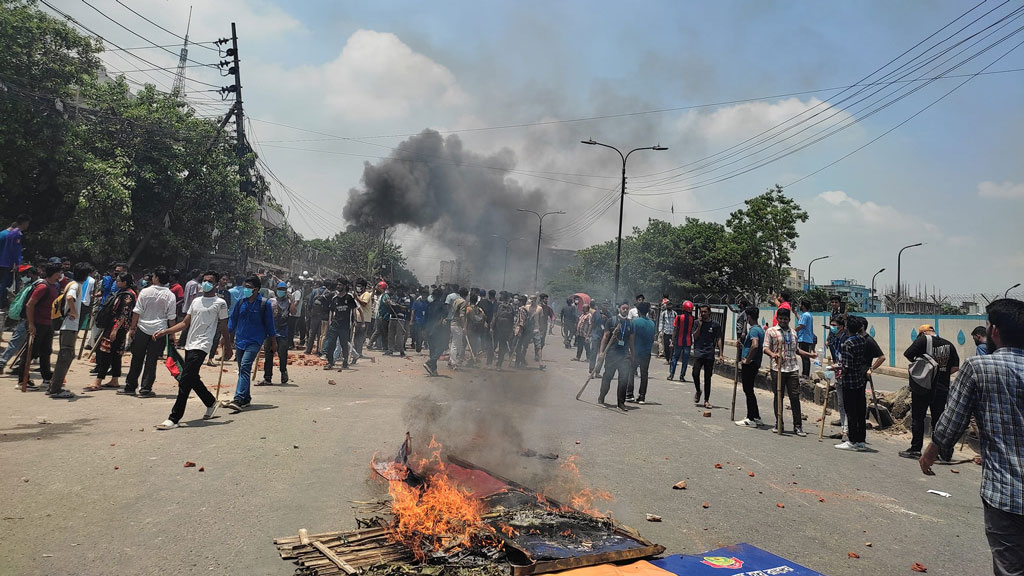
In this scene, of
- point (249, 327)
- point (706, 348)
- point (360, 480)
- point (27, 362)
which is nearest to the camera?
point (360, 480)

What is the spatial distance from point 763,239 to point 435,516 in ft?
121

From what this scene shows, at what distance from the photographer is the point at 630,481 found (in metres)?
5.70

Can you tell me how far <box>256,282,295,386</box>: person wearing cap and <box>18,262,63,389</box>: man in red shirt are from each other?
2.69 m

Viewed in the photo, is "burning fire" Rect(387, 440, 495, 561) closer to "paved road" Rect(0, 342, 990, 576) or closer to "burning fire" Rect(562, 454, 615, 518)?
"paved road" Rect(0, 342, 990, 576)

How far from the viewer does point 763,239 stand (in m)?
37.0

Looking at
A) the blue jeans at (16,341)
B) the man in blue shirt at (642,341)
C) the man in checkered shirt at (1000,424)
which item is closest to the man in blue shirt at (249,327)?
the blue jeans at (16,341)

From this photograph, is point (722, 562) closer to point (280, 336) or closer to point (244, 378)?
point (244, 378)

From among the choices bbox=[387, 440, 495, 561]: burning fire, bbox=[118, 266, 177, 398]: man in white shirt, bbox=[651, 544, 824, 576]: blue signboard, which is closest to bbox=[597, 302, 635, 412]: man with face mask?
bbox=[387, 440, 495, 561]: burning fire

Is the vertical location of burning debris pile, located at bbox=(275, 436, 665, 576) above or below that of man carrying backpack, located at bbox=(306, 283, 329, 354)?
below

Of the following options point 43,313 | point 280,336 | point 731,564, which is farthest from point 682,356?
point 43,313

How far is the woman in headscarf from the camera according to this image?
854 cm

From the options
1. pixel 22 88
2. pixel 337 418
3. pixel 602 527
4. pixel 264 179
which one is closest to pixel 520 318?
pixel 337 418

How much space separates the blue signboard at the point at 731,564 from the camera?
3664mm

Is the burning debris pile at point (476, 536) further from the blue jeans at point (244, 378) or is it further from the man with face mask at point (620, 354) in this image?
the man with face mask at point (620, 354)
